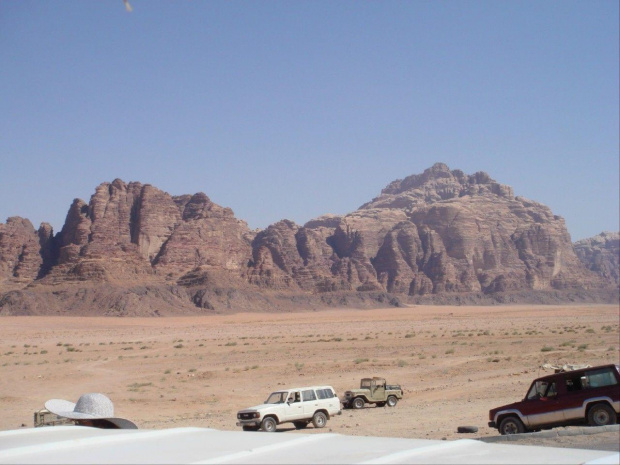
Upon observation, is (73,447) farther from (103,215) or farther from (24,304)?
(103,215)

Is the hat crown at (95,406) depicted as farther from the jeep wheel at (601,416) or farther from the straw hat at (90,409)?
the jeep wheel at (601,416)

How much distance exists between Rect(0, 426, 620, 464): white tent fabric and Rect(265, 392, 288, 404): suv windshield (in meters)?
9.96

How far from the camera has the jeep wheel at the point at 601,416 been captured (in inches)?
455

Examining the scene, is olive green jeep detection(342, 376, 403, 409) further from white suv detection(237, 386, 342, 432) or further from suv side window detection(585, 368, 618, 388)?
suv side window detection(585, 368, 618, 388)

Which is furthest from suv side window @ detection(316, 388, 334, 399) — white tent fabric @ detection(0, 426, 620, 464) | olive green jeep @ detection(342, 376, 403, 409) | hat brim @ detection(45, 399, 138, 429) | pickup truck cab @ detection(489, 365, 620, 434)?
white tent fabric @ detection(0, 426, 620, 464)

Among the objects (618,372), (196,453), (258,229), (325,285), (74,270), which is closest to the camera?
(196,453)

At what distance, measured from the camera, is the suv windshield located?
16828 millimetres

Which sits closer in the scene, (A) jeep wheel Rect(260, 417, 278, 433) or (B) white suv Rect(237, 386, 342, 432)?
(A) jeep wheel Rect(260, 417, 278, 433)

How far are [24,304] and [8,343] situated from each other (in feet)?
134

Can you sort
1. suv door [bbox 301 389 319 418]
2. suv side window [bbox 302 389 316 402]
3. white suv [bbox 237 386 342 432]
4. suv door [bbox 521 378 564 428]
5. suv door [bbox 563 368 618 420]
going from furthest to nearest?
suv side window [bbox 302 389 316 402]
suv door [bbox 301 389 319 418]
white suv [bbox 237 386 342 432]
suv door [bbox 521 378 564 428]
suv door [bbox 563 368 618 420]

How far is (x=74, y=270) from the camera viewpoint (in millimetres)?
106938

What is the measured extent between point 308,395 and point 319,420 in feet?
2.16

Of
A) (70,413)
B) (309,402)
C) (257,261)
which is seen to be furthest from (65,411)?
(257,261)

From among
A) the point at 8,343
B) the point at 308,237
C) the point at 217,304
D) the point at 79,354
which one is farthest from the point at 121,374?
the point at 308,237
